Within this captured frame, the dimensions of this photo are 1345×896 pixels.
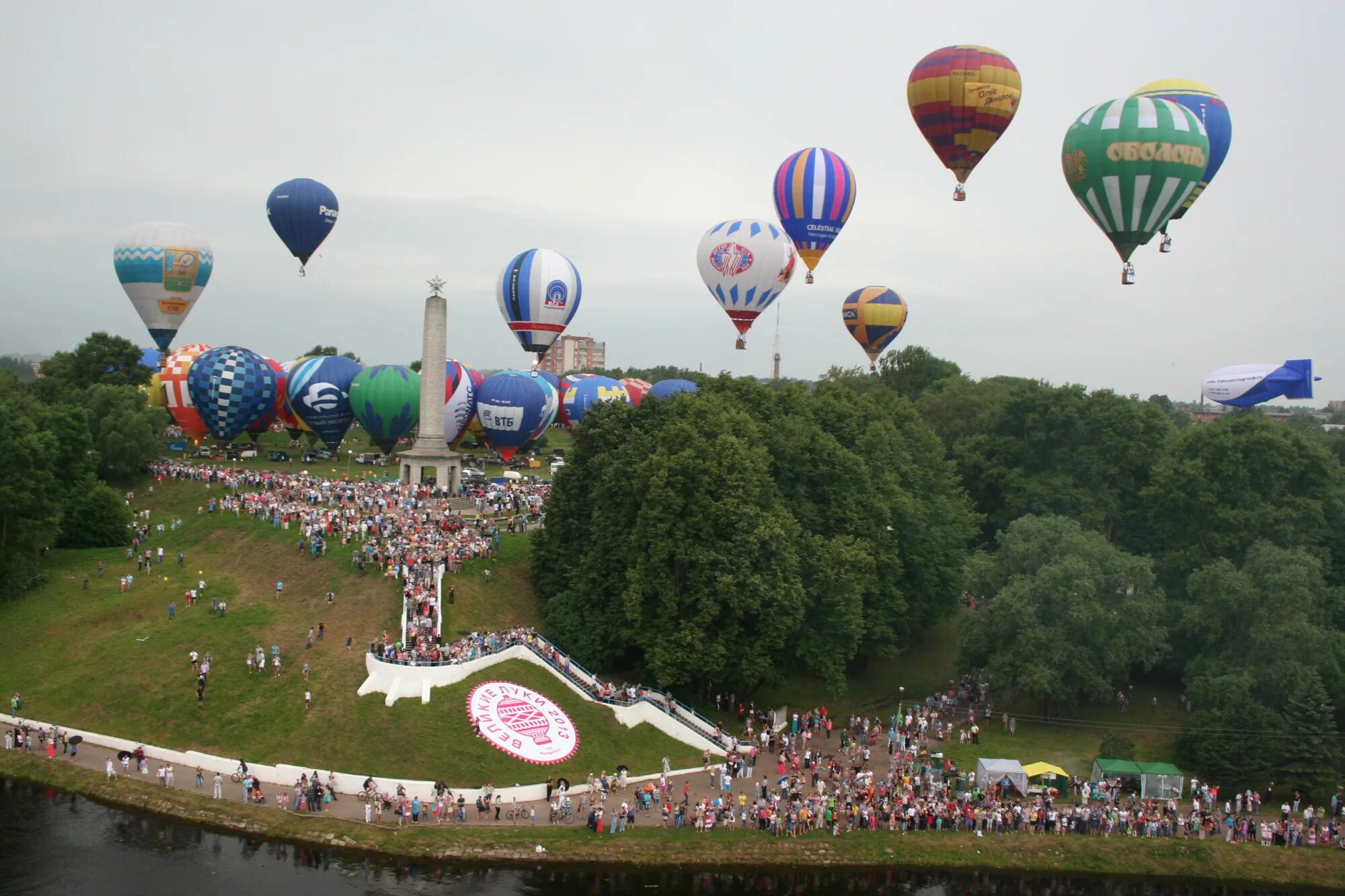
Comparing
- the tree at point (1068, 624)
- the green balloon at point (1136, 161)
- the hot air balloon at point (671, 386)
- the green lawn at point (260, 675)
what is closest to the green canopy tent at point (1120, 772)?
the tree at point (1068, 624)

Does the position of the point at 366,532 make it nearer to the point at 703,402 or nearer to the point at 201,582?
the point at 201,582

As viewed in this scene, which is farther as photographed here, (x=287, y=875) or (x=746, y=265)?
(x=746, y=265)

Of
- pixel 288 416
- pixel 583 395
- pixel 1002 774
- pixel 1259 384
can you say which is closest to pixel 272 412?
pixel 288 416

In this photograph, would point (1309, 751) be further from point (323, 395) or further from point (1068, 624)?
point (323, 395)

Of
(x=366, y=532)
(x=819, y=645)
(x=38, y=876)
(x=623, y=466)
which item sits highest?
(x=623, y=466)

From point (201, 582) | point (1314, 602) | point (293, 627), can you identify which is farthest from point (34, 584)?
point (1314, 602)

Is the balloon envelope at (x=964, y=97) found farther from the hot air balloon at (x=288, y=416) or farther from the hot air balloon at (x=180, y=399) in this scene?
the hot air balloon at (x=180, y=399)
